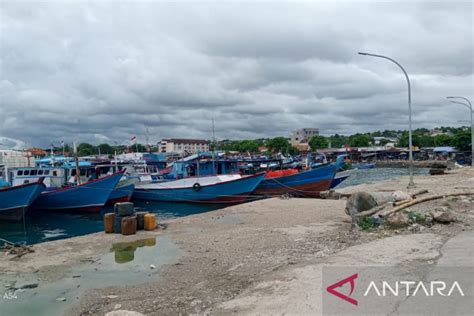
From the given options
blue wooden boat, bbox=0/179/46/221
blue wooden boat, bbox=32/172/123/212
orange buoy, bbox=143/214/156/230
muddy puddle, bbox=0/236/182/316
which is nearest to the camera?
muddy puddle, bbox=0/236/182/316

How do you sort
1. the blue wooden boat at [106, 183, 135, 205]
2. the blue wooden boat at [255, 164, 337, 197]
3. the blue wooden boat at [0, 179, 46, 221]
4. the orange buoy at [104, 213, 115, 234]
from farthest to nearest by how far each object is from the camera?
1. the blue wooden boat at [106, 183, 135, 205]
2. the blue wooden boat at [255, 164, 337, 197]
3. the blue wooden boat at [0, 179, 46, 221]
4. the orange buoy at [104, 213, 115, 234]

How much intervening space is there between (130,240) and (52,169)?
18.3m

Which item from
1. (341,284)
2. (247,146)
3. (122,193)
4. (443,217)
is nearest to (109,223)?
(341,284)

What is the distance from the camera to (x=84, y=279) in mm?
8211

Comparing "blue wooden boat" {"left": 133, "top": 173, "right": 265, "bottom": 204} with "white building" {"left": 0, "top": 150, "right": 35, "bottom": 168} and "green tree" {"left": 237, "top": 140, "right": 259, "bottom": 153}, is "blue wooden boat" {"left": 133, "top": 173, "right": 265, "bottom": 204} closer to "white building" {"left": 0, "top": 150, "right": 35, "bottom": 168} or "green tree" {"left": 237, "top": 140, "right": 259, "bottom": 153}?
"white building" {"left": 0, "top": 150, "right": 35, "bottom": 168}

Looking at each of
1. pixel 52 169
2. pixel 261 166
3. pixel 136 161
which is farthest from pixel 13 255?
pixel 261 166

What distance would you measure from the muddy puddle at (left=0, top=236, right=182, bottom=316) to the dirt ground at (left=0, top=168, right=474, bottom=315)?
Answer: 9.9 inches

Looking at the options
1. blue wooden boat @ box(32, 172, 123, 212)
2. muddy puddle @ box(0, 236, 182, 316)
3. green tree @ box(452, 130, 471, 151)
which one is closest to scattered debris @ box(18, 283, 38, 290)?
muddy puddle @ box(0, 236, 182, 316)

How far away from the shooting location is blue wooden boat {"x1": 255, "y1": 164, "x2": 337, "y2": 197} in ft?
89.2

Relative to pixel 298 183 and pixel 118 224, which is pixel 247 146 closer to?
pixel 298 183

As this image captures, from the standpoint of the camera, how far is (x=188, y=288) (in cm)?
704

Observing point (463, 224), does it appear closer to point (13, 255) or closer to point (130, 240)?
point (130, 240)

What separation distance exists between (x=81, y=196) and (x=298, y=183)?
1355cm

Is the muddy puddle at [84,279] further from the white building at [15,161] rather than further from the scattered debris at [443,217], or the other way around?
the white building at [15,161]
